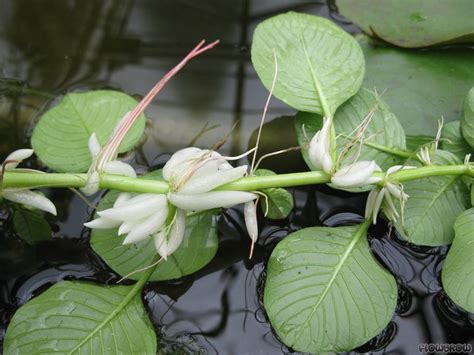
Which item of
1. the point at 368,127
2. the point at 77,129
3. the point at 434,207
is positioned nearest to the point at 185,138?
the point at 77,129

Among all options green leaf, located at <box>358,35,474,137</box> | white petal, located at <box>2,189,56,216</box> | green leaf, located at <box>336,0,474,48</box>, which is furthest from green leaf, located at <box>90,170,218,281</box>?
green leaf, located at <box>336,0,474,48</box>

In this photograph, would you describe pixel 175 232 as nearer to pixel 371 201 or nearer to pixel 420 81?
pixel 371 201

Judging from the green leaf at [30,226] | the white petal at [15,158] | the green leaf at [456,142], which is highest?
the white petal at [15,158]

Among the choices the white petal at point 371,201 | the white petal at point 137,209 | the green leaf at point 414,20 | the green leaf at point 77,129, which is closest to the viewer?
the white petal at point 137,209

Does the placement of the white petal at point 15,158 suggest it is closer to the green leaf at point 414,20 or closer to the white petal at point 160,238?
the white petal at point 160,238

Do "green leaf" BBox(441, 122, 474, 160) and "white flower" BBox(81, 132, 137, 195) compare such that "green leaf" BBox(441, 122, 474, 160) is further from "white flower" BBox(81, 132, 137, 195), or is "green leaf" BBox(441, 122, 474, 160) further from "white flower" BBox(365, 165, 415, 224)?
"white flower" BBox(81, 132, 137, 195)

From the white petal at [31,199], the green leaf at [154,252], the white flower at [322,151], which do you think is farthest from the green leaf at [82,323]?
the white flower at [322,151]

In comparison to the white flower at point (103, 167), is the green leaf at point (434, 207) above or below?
below
